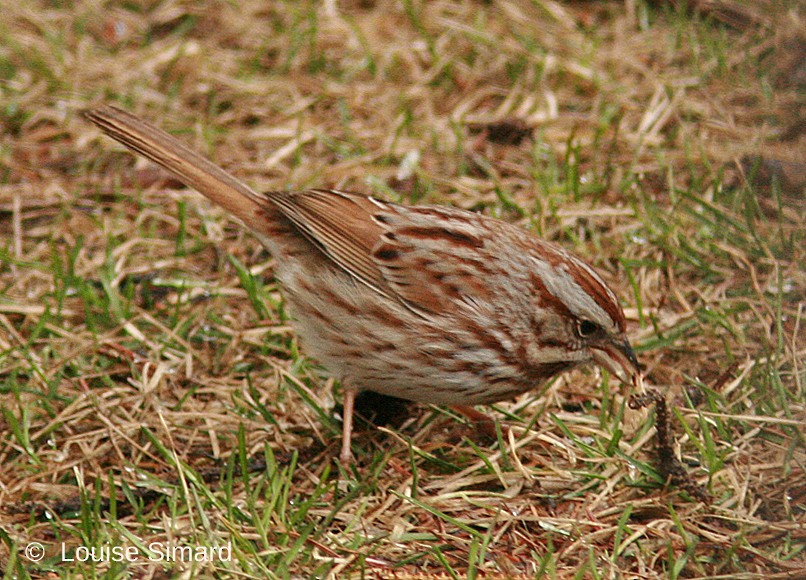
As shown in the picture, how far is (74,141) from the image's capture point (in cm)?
600

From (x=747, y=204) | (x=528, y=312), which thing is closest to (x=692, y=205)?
(x=747, y=204)

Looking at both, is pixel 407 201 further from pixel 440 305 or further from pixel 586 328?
pixel 586 328

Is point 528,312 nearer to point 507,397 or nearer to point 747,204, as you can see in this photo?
point 507,397

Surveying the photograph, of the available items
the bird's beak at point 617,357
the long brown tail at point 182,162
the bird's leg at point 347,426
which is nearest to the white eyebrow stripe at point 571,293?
the bird's beak at point 617,357

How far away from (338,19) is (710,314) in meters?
3.42

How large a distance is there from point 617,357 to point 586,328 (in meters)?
0.17

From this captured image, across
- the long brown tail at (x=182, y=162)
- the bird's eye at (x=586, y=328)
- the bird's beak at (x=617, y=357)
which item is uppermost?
the long brown tail at (x=182, y=162)

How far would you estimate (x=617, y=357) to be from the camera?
3971mm

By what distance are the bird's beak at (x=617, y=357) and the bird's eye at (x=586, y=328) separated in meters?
0.06

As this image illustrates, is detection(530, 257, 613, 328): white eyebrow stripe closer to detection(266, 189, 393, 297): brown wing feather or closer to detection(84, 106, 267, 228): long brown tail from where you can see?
detection(266, 189, 393, 297): brown wing feather

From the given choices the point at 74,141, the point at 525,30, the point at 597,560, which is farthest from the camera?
the point at 525,30

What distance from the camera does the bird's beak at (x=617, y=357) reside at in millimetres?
3941
